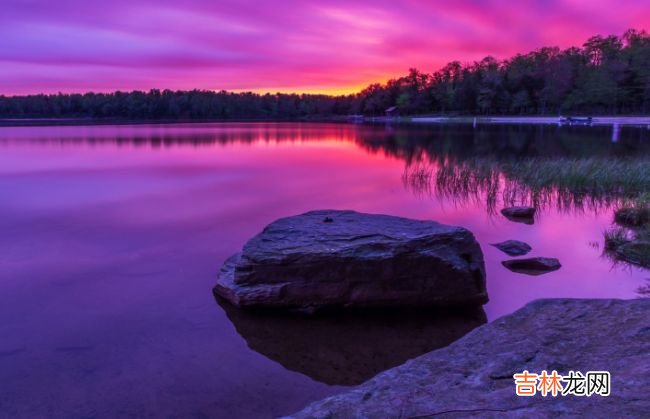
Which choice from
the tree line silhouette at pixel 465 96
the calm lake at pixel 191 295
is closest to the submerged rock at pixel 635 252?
the calm lake at pixel 191 295

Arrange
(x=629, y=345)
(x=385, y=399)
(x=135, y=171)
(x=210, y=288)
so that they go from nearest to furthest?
(x=385, y=399) → (x=629, y=345) → (x=210, y=288) → (x=135, y=171)

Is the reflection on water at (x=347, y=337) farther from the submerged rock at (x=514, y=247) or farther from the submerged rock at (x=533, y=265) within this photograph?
the submerged rock at (x=514, y=247)

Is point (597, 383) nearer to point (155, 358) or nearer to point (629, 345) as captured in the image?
point (629, 345)

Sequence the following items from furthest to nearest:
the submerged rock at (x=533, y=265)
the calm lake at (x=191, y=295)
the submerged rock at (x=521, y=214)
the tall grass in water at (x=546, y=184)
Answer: the tall grass in water at (x=546, y=184)
the submerged rock at (x=521, y=214)
the submerged rock at (x=533, y=265)
the calm lake at (x=191, y=295)

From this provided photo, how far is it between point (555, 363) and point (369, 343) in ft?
9.57

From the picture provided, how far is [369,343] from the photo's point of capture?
609 cm

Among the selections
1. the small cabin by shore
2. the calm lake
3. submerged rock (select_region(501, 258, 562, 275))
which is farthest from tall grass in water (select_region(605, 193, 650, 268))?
the small cabin by shore

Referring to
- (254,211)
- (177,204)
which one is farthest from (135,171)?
(254,211)

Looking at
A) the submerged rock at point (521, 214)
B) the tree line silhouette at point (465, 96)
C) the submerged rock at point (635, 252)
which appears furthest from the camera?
the tree line silhouette at point (465, 96)

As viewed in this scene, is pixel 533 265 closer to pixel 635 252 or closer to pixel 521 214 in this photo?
pixel 635 252

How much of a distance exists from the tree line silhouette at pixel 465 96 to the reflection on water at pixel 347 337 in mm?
85312

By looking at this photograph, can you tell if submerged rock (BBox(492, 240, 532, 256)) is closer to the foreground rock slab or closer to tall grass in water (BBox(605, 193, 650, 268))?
tall grass in water (BBox(605, 193, 650, 268))

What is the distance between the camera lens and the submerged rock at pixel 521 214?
42.8 ft

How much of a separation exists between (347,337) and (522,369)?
3.10 metres
